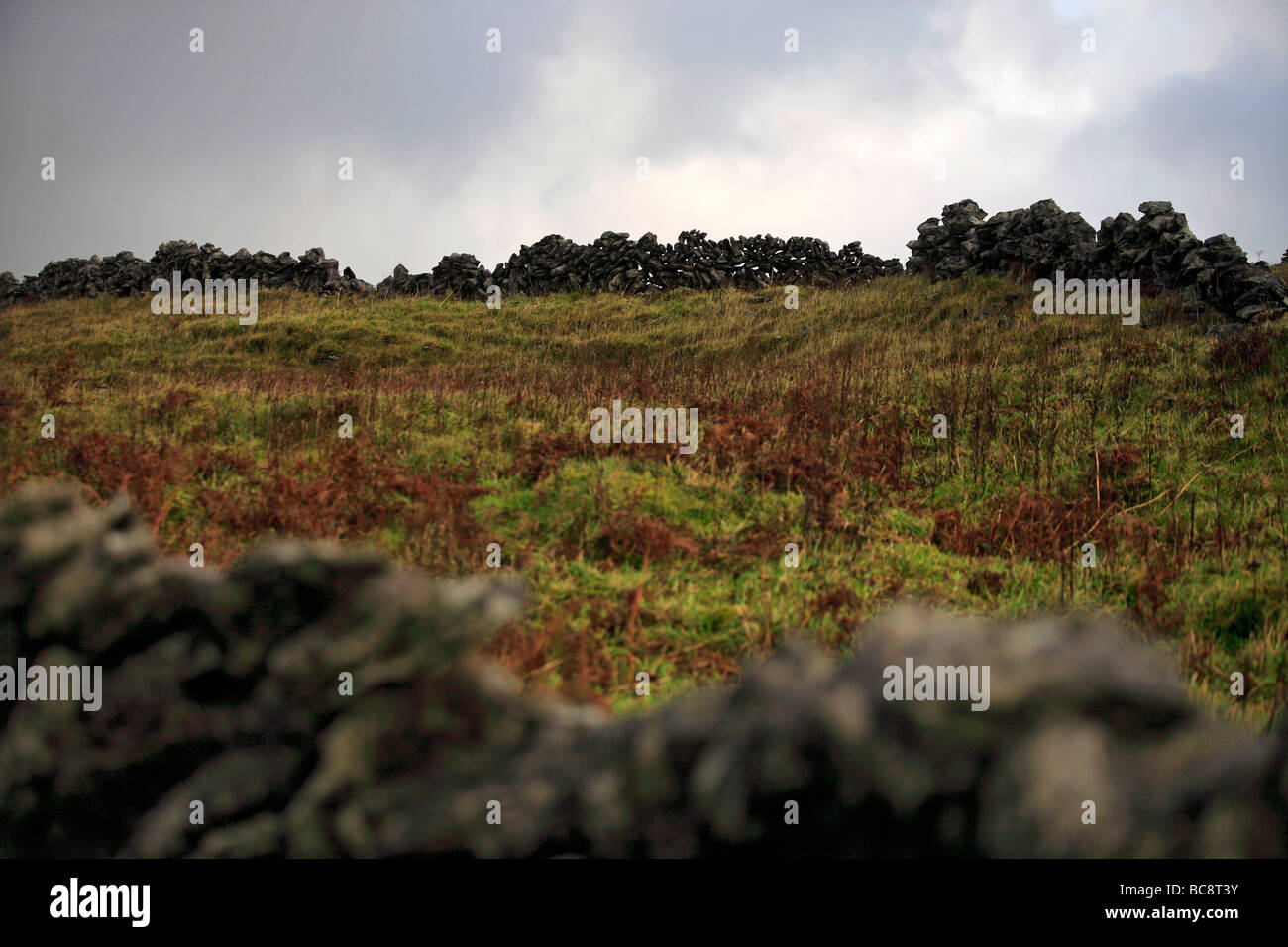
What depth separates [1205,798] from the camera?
280 centimetres

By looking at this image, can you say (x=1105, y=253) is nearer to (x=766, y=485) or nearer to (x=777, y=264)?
(x=777, y=264)

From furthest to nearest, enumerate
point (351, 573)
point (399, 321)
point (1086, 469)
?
point (399, 321) < point (1086, 469) < point (351, 573)

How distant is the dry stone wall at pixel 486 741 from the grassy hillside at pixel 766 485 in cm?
94

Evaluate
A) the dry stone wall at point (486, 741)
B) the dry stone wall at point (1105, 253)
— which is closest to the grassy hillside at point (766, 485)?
the dry stone wall at point (486, 741)

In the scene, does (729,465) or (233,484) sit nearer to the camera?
(233,484)

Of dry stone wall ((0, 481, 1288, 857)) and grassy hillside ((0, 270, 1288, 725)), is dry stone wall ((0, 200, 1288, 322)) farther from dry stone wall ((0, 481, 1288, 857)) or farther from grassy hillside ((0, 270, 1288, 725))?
dry stone wall ((0, 481, 1288, 857))

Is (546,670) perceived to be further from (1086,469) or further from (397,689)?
(1086,469)

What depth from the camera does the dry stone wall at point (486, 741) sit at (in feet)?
9.27

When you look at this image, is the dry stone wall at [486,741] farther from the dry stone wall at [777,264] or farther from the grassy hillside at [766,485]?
the dry stone wall at [777,264]

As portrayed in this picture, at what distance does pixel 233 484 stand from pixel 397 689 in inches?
186

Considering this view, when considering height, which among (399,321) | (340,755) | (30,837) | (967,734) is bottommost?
(30,837)

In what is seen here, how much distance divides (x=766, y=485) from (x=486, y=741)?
4841 mm

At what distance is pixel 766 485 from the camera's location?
7949mm

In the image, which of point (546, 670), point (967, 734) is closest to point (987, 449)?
point (546, 670)
